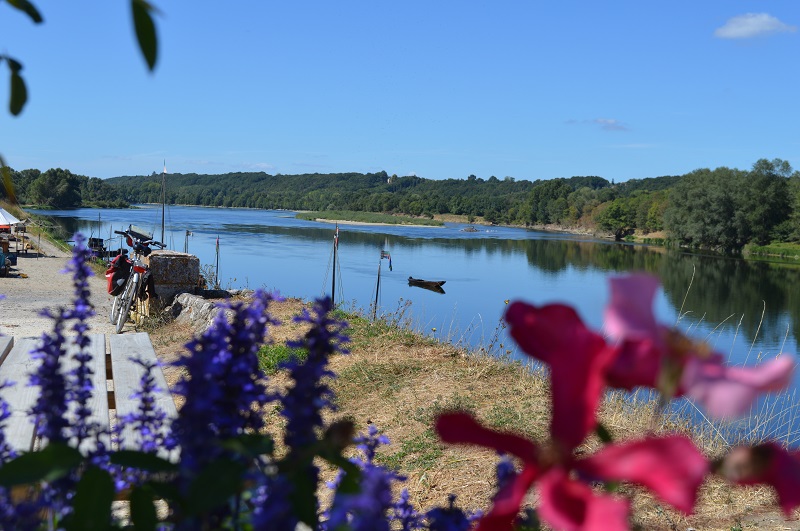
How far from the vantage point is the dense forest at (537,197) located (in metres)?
55.0

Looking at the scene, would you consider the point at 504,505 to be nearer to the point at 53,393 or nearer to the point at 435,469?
the point at 53,393

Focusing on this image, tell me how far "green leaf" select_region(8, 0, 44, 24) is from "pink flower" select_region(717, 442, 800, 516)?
2.33 feet

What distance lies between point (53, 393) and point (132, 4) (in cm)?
53

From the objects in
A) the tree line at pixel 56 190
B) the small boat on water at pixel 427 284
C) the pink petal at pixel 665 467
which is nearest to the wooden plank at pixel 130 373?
the pink petal at pixel 665 467

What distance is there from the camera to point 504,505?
0.45m

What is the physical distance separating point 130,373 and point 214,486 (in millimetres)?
2703

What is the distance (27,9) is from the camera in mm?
700

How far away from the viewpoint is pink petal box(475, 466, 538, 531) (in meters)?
0.45

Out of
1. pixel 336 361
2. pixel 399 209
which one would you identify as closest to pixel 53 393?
pixel 336 361

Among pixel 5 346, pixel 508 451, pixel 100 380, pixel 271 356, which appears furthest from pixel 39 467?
pixel 271 356

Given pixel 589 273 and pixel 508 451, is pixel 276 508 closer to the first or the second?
pixel 508 451

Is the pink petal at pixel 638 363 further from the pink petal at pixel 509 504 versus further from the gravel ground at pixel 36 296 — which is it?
the gravel ground at pixel 36 296

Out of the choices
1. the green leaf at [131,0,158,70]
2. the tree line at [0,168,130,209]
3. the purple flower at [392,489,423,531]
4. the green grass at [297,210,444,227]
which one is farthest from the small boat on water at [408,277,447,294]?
the green grass at [297,210,444,227]

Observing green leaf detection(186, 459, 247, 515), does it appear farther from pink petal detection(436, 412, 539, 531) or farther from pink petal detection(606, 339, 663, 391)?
pink petal detection(606, 339, 663, 391)
